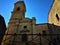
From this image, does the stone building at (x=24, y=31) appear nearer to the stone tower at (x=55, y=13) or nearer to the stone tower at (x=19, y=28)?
the stone tower at (x=19, y=28)

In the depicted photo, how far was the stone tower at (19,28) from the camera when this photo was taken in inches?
745

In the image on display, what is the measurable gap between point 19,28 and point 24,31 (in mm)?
1124

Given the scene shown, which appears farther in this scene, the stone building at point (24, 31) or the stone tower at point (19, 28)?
the stone tower at point (19, 28)

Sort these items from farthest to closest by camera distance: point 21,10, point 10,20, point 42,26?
1. point 21,10
2. point 10,20
3. point 42,26

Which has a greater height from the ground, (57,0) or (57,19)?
(57,0)

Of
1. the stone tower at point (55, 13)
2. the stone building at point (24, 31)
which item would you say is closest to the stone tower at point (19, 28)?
the stone building at point (24, 31)

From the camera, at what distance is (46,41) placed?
1850 centimetres

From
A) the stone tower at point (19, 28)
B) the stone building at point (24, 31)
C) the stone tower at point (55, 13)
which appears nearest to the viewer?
the stone building at point (24, 31)

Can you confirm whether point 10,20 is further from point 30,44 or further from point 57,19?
point 57,19

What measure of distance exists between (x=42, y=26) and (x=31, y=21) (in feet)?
7.24

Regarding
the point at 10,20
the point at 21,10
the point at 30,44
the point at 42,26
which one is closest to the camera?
the point at 30,44

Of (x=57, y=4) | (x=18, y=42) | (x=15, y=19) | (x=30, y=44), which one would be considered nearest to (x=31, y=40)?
(x=30, y=44)

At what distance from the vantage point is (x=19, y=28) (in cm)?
2067

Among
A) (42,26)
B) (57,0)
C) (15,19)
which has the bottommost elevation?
(42,26)
